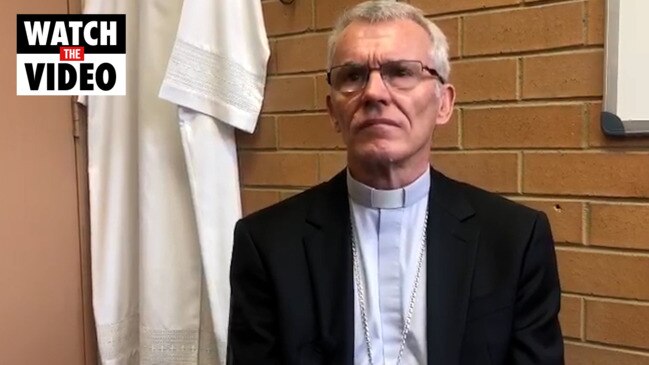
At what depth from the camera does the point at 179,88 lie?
160cm

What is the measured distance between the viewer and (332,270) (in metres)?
1.22

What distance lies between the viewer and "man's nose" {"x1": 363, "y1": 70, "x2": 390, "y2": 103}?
1150 mm

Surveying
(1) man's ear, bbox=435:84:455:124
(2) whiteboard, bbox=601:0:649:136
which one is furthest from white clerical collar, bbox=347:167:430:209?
(2) whiteboard, bbox=601:0:649:136

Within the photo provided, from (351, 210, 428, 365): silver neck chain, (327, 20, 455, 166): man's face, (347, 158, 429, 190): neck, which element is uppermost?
(327, 20, 455, 166): man's face

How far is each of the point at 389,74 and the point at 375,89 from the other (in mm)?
41

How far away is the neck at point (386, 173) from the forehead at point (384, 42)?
0.19 metres

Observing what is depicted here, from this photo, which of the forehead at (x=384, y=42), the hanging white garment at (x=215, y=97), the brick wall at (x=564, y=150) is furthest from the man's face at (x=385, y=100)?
the hanging white garment at (x=215, y=97)

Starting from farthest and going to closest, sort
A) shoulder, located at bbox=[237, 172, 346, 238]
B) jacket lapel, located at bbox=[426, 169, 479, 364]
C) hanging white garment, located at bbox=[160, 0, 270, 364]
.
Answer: hanging white garment, located at bbox=[160, 0, 270, 364]
shoulder, located at bbox=[237, 172, 346, 238]
jacket lapel, located at bbox=[426, 169, 479, 364]

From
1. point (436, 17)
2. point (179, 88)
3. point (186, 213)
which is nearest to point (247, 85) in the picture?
point (179, 88)

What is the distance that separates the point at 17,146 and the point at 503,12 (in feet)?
4.03

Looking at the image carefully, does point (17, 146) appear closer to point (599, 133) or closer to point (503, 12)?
point (503, 12)

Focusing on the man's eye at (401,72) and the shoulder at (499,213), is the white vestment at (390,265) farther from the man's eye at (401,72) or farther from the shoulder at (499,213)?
the man's eye at (401,72)

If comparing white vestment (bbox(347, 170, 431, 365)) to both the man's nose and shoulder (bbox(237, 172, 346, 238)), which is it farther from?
the man's nose

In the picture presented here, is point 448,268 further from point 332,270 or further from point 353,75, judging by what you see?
point 353,75
